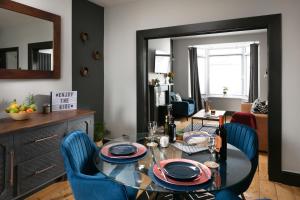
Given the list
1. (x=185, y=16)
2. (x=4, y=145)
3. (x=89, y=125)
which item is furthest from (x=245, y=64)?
(x=4, y=145)

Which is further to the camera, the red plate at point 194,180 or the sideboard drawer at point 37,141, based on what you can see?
the sideboard drawer at point 37,141

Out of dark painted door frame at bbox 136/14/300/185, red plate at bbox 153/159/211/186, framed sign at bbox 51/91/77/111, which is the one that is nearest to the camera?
red plate at bbox 153/159/211/186

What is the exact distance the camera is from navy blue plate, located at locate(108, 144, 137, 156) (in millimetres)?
1540

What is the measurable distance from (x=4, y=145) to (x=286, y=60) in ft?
10.2

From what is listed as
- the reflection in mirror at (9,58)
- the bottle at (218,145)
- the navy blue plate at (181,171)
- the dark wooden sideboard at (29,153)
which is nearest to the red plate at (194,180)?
the navy blue plate at (181,171)

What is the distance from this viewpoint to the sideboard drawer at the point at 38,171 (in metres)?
2.04

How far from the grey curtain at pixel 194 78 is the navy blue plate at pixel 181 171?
6679 mm

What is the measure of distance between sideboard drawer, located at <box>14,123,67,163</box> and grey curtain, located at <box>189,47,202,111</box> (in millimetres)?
6003

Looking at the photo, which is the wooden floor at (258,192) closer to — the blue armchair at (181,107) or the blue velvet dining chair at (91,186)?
the blue velvet dining chair at (91,186)

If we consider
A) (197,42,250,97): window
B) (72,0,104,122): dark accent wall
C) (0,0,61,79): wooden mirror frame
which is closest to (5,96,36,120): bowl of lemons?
(0,0,61,79): wooden mirror frame

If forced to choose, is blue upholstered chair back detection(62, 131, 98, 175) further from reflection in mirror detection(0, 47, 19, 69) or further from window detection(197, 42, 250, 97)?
window detection(197, 42, 250, 97)

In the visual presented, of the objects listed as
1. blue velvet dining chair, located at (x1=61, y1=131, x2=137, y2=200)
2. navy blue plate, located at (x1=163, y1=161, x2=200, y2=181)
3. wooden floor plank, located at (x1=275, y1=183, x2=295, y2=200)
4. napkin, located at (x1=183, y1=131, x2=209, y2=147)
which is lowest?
wooden floor plank, located at (x1=275, y1=183, x2=295, y2=200)

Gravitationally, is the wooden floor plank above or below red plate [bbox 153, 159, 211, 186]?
below

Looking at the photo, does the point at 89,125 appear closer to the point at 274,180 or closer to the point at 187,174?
the point at 187,174
